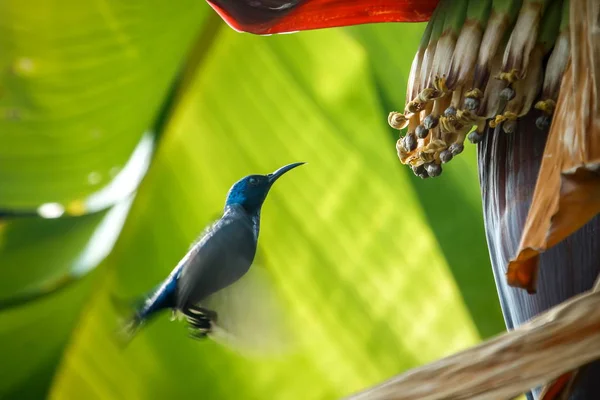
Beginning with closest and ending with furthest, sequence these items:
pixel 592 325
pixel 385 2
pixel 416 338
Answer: pixel 592 325
pixel 385 2
pixel 416 338

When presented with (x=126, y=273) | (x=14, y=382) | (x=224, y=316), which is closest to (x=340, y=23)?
(x=224, y=316)

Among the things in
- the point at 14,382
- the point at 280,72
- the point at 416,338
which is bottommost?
the point at 416,338

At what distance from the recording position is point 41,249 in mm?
683


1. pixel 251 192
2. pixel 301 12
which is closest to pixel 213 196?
pixel 251 192

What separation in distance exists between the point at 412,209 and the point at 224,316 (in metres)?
0.25

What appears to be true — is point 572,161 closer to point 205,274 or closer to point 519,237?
point 519,237

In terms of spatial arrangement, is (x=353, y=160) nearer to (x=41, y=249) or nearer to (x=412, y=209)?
(x=412, y=209)

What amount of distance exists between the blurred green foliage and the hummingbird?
0.63ft

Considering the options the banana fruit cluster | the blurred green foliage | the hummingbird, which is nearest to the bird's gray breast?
the hummingbird

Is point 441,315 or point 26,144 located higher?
point 26,144

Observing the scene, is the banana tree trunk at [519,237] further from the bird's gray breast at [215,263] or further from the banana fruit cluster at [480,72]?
the bird's gray breast at [215,263]

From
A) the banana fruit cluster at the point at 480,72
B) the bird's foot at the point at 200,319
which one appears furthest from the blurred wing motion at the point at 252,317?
the banana fruit cluster at the point at 480,72

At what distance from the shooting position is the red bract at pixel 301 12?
0.36 metres

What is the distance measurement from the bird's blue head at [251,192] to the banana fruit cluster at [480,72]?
0.12m
